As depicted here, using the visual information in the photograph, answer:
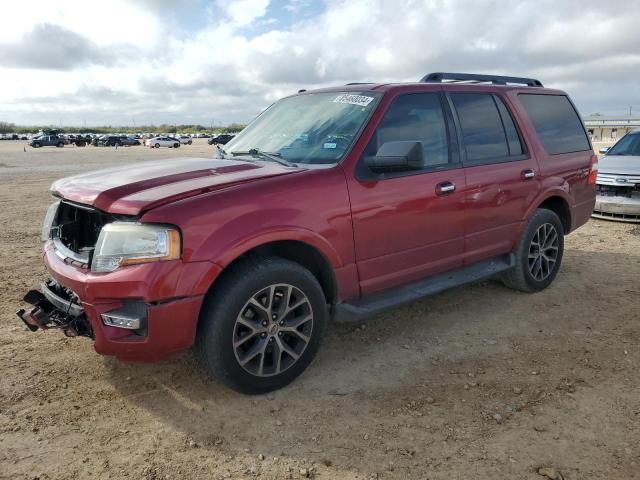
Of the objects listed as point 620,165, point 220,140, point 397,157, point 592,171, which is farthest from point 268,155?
point 220,140

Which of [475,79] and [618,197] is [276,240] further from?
[618,197]

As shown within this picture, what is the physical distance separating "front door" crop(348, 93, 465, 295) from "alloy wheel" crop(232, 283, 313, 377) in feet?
1.82

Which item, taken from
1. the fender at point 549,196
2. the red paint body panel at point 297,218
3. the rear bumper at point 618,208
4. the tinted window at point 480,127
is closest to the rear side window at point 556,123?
the red paint body panel at point 297,218

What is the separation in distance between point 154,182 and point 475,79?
3194 millimetres

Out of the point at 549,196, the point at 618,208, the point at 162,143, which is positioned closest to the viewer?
the point at 549,196

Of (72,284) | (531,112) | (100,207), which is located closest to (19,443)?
(72,284)

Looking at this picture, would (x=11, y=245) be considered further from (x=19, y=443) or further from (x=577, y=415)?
(x=577, y=415)

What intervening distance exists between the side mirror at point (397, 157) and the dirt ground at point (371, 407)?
141 cm

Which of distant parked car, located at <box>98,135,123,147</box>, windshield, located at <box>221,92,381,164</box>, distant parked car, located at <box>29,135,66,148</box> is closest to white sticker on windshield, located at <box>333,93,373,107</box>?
windshield, located at <box>221,92,381,164</box>

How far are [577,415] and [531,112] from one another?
9.95ft

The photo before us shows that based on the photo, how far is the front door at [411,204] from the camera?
3.50 metres

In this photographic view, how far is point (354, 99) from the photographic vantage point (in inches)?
152

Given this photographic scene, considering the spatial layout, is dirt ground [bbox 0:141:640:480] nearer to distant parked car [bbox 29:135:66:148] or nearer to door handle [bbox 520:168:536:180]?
door handle [bbox 520:168:536:180]

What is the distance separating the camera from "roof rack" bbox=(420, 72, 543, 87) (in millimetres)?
4375
